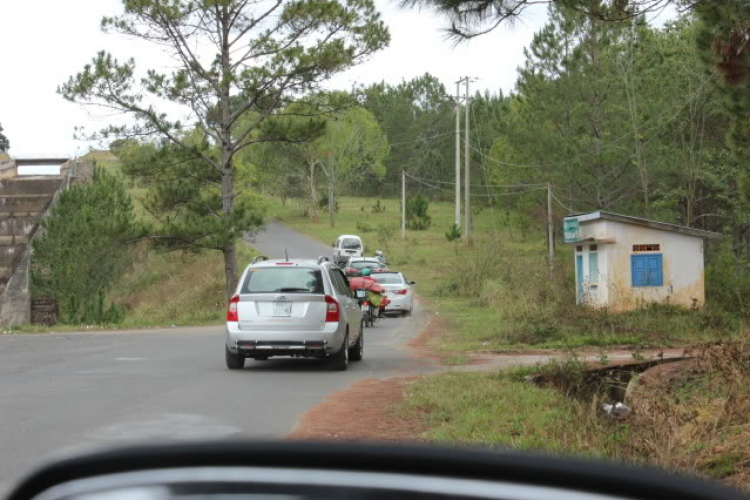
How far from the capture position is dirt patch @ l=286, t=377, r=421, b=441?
33.0ft

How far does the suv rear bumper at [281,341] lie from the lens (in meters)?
16.3

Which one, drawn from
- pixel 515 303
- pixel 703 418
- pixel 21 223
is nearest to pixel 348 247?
pixel 21 223

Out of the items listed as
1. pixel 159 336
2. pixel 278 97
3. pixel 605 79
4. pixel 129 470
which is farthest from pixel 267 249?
pixel 129 470

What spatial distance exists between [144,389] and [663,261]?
20746 millimetres

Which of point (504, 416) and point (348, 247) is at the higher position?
point (348, 247)

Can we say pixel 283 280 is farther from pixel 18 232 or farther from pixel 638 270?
pixel 18 232

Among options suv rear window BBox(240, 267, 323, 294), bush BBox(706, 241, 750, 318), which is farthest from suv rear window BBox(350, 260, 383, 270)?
suv rear window BBox(240, 267, 323, 294)

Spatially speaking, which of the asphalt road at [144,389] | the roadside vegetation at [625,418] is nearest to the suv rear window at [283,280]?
the asphalt road at [144,389]

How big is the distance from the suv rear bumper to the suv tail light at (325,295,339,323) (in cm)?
8

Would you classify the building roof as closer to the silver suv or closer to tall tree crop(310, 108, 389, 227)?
the silver suv

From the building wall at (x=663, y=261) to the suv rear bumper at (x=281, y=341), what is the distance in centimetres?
1576

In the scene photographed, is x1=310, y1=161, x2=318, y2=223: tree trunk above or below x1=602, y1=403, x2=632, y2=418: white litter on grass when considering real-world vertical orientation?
above

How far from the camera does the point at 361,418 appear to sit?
11.3m

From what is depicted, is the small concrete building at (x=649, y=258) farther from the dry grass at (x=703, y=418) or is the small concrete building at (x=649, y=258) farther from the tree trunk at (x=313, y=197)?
the tree trunk at (x=313, y=197)
